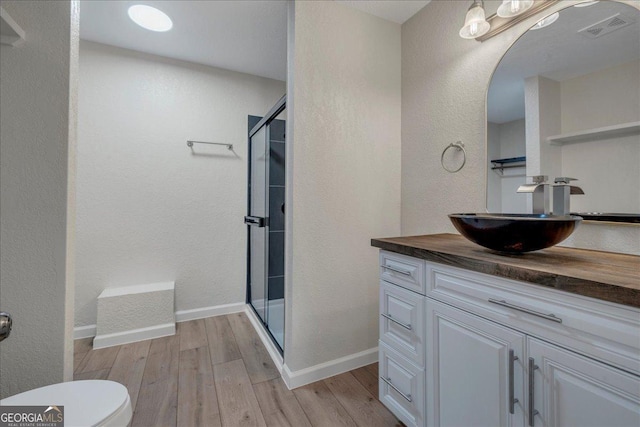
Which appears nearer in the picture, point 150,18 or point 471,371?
point 471,371

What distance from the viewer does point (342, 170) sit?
5.76ft

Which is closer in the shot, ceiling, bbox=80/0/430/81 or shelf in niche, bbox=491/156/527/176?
shelf in niche, bbox=491/156/527/176

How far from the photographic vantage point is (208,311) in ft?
8.55

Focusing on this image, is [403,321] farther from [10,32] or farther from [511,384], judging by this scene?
[10,32]

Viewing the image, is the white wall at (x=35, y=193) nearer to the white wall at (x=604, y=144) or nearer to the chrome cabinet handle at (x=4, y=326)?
the chrome cabinet handle at (x=4, y=326)

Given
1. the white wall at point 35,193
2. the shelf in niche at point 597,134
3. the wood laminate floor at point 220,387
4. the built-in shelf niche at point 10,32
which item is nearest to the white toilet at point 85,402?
the white wall at point 35,193

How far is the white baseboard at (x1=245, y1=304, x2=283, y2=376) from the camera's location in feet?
5.97

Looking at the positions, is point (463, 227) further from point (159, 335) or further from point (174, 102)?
point (174, 102)

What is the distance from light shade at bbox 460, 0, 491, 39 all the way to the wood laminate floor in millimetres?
2047

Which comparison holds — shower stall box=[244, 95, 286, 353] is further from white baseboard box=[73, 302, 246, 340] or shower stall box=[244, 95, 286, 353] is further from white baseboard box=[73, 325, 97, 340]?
white baseboard box=[73, 325, 97, 340]

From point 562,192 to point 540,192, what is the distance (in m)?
0.08

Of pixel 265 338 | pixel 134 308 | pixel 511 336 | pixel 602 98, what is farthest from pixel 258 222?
pixel 602 98

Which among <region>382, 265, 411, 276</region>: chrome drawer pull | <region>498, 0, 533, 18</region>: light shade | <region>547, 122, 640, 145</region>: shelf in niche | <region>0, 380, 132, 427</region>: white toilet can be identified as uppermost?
<region>498, 0, 533, 18</region>: light shade

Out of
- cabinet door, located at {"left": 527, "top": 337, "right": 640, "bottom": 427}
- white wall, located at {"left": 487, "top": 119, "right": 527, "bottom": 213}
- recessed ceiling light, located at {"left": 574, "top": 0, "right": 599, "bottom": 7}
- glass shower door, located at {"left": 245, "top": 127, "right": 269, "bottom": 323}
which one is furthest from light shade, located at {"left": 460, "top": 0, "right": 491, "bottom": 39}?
glass shower door, located at {"left": 245, "top": 127, "right": 269, "bottom": 323}
